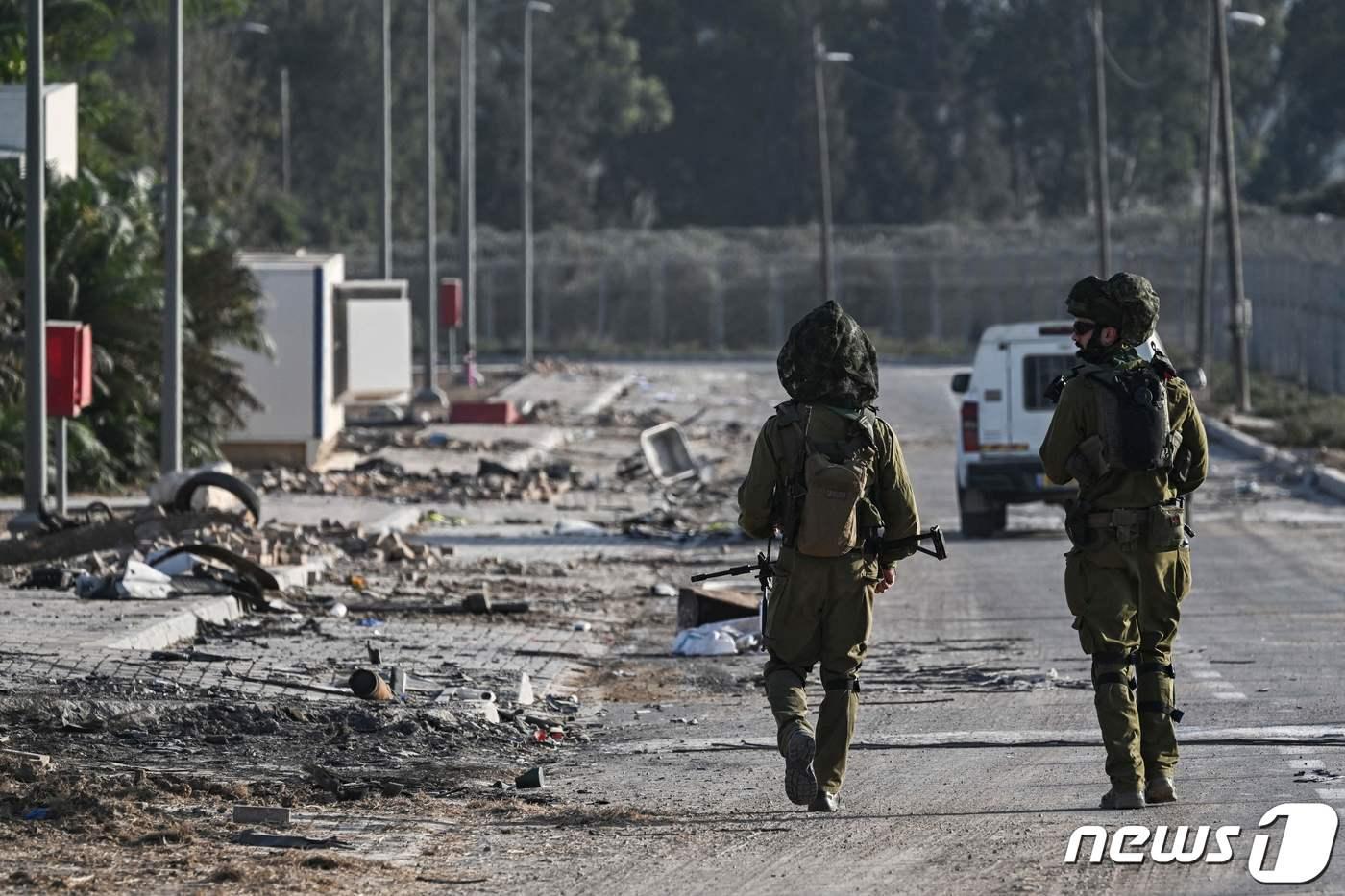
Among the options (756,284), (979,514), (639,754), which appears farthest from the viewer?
(756,284)

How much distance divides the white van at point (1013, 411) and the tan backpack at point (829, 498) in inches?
473

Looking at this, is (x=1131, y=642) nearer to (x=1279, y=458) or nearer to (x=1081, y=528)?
(x=1081, y=528)

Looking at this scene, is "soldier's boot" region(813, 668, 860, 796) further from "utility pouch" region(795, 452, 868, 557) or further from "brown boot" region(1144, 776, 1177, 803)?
"brown boot" region(1144, 776, 1177, 803)

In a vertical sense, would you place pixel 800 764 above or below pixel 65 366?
below

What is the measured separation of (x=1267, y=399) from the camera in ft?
131

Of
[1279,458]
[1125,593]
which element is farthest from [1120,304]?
[1279,458]

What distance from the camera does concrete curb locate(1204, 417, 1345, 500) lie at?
2491cm

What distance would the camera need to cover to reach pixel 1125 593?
796 cm

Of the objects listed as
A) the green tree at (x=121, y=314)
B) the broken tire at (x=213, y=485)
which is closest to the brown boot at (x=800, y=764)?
the broken tire at (x=213, y=485)

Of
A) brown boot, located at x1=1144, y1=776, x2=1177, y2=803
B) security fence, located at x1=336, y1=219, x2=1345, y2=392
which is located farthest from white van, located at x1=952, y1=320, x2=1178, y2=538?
security fence, located at x1=336, y1=219, x2=1345, y2=392

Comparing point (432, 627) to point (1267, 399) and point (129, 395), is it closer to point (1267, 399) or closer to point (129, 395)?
point (129, 395)

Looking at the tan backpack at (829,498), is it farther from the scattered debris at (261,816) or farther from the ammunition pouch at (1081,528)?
the scattered debris at (261,816)

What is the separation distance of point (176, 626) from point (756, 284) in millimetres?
67606

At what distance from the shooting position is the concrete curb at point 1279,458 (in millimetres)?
24914
